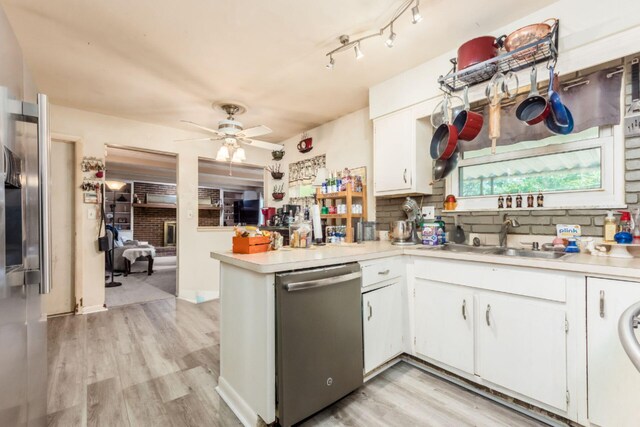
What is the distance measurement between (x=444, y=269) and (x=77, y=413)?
2397 mm

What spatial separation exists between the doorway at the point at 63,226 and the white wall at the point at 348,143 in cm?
292

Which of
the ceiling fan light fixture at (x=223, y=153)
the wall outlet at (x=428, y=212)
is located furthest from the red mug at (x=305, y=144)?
the wall outlet at (x=428, y=212)

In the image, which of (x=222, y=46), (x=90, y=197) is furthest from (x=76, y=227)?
(x=222, y=46)

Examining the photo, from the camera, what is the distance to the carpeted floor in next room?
13.1ft

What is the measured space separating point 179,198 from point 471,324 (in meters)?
3.77

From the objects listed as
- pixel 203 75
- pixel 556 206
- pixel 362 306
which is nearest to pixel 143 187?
pixel 203 75

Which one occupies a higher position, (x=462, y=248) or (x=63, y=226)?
(x=63, y=226)

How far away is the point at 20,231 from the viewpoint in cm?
92

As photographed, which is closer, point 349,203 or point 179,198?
point 349,203

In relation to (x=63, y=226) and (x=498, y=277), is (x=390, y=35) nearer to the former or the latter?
(x=498, y=277)

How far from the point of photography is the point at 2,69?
81 cm

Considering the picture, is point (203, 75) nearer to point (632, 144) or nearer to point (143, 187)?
point (632, 144)

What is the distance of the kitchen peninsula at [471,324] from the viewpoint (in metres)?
1.39

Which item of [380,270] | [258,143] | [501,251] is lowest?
[380,270]
